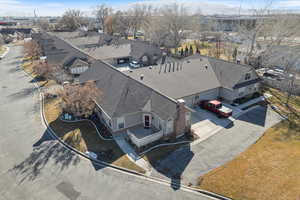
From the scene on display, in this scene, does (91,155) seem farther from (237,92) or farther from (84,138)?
(237,92)

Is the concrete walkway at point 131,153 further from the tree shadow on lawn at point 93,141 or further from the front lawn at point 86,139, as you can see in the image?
the tree shadow on lawn at point 93,141

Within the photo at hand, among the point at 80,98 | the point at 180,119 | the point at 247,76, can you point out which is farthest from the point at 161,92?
the point at 247,76

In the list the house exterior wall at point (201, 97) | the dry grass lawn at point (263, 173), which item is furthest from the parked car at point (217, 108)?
the dry grass lawn at point (263, 173)

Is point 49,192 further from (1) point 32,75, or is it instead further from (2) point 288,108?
(1) point 32,75

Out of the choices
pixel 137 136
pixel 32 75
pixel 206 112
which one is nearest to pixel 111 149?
pixel 137 136

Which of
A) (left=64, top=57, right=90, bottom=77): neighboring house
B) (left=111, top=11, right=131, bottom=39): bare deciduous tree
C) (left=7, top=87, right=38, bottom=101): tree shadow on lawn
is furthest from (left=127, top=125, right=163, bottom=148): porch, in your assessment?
(left=111, top=11, right=131, bottom=39): bare deciduous tree

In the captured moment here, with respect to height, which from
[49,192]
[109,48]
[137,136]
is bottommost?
[49,192]
